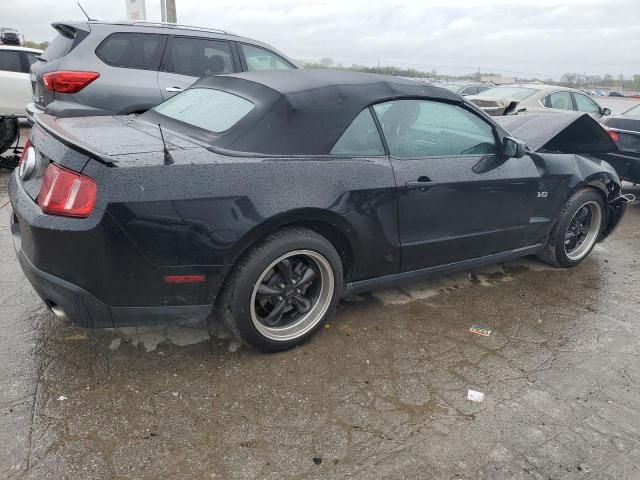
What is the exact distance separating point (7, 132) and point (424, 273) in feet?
21.9

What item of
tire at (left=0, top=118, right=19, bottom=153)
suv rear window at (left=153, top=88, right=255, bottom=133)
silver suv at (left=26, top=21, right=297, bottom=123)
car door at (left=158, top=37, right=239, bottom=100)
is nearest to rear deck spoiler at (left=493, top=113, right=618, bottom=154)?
suv rear window at (left=153, top=88, right=255, bottom=133)

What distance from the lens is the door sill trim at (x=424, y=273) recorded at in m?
3.23

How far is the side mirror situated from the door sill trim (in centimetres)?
75

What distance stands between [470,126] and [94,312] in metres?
2.72

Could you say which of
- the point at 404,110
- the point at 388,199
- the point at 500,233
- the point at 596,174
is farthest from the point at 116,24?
the point at 596,174

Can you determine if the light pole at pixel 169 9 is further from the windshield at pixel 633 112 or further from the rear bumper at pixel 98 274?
the rear bumper at pixel 98 274

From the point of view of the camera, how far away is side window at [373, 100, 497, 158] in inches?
128

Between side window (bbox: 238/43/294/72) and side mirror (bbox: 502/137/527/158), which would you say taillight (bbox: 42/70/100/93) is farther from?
side mirror (bbox: 502/137/527/158)

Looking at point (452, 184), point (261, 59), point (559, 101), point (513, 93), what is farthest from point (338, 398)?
point (559, 101)

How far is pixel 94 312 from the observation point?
2459mm

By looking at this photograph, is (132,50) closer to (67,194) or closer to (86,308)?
(67,194)

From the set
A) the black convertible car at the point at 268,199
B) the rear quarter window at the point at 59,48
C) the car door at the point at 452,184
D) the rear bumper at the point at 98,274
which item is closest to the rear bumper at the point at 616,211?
the black convertible car at the point at 268,199

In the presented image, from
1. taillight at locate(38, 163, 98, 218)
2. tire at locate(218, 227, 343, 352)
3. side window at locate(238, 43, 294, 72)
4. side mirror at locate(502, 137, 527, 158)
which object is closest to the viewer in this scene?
taillight at locate(38, 163, 98, 218)

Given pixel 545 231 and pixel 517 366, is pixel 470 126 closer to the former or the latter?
pixel 545 231
